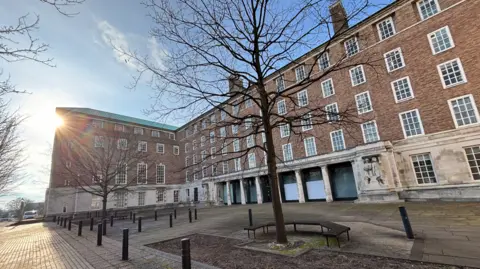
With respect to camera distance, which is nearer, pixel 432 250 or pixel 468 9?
pixel 432 250

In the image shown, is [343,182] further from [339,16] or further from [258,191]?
[339,16]

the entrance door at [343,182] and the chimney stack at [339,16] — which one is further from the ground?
the chimney stack at [339,16]

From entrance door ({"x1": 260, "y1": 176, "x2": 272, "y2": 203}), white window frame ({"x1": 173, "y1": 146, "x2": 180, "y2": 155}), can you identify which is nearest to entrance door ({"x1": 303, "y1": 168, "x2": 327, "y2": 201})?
entrance door ({"x1": 260, "y1": 176, "x2": 272, "y2": 203})

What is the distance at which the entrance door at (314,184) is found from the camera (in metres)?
21.7

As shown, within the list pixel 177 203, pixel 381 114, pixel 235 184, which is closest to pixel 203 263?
pixel 381 114

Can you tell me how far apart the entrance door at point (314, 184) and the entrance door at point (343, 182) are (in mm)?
1131

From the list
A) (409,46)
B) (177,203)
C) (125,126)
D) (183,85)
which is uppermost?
(125,126)

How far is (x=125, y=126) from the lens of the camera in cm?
3959

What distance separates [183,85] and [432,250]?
26.7 ft

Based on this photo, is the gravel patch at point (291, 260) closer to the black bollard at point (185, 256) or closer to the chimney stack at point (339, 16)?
the black bollard at point (185, 256)

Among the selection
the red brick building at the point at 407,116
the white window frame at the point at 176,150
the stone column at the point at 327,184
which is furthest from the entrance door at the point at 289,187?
the white window frame at the point at 176,150

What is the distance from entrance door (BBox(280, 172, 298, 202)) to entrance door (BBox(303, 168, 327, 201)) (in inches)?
58.5

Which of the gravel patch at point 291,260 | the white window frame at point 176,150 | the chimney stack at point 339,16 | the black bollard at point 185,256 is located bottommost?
the gravel patch at point 291,260

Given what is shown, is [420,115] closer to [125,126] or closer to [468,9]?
[468,9]
